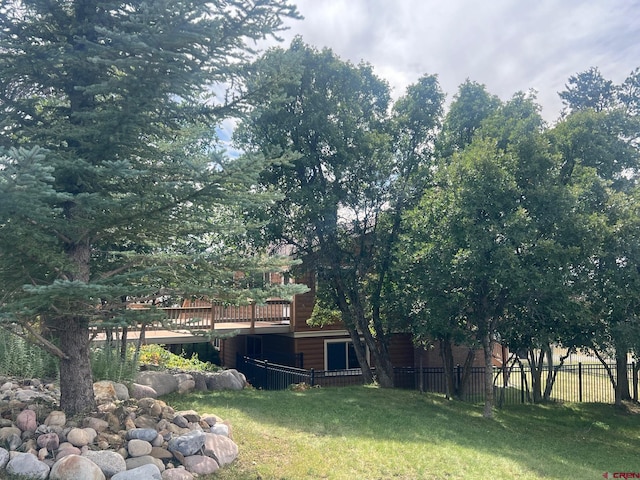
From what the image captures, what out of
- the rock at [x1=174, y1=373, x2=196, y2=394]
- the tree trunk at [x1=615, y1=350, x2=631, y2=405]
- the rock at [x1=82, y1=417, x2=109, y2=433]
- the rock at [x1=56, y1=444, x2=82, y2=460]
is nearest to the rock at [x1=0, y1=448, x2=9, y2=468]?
the rock at [x1=56, y1=444, x2=82, y2=460]

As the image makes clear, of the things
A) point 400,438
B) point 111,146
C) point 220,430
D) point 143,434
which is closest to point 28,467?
point 143,434

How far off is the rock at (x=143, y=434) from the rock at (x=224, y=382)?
5.75m

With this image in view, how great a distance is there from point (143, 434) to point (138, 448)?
251 millimetres

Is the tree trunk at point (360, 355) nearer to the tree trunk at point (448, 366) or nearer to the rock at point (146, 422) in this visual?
the tree trunk at point (448, 366)

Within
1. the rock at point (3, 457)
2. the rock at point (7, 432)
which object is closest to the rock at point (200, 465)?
the rock at point (3, 457)

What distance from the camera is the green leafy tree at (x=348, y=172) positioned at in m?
14.2

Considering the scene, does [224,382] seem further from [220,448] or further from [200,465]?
[200,465]

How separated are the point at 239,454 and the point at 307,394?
18.3 feet

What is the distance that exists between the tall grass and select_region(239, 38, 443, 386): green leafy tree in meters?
6.59

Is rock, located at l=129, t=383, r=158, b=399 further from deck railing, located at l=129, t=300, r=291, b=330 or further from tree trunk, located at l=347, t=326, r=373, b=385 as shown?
tree trunk, located at l=347, t=326, r=373, b=385

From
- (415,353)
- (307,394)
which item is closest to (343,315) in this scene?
(307,394)

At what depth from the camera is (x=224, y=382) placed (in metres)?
12.0

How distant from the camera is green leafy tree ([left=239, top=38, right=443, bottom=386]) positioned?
1421 cm

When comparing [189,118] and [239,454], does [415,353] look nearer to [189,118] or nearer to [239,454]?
[239,454]
